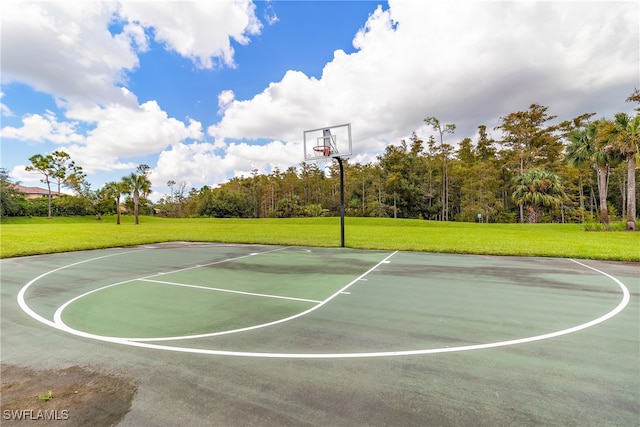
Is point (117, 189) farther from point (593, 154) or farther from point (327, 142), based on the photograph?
point (593, 154)

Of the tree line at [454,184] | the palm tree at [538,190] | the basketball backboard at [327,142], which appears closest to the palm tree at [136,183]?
the tree line at [454,184]

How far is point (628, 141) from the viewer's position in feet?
58.4

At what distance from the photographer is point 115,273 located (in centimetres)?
853

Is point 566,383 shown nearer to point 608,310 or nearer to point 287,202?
point 608,310

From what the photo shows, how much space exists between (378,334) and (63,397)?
11.9 feet

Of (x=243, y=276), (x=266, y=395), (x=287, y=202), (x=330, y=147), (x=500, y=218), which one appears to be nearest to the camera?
(x=266, y=395)

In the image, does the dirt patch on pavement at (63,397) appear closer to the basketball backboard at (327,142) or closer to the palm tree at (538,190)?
the basketball backboard at (327,142)

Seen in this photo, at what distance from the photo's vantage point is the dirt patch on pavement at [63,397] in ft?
8.37

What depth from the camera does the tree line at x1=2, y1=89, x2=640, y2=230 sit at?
30.3 metres

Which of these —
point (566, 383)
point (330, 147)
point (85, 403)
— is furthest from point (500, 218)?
point (85, 403)

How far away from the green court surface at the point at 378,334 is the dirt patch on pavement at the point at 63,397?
0.84ft

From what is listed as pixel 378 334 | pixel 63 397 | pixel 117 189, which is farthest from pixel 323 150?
pixel 117 189

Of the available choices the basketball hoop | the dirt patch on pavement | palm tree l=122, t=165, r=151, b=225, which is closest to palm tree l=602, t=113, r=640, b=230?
the basketball hoop

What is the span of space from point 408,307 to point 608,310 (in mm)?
3487
